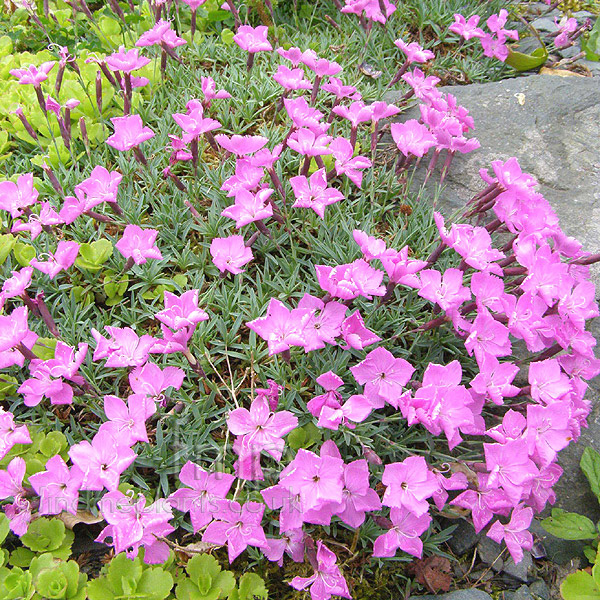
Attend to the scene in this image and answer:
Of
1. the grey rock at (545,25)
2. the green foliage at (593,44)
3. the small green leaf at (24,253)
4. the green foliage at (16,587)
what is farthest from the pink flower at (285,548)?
the grey rock at (545,25)

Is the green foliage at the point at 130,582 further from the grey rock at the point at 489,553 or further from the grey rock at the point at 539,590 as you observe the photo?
the grey rock at the point at 539,590

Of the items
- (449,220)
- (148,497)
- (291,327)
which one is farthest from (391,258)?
(148,497)

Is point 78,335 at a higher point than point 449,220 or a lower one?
lower

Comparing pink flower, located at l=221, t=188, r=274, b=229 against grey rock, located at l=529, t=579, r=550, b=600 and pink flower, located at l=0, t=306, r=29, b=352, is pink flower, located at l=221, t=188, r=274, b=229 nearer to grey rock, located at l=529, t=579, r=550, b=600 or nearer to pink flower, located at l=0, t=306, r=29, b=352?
pink flower, located at l=0, t=306, r=29, b=352

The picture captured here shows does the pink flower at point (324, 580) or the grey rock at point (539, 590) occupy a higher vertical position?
the pink flower at point (324, 580)

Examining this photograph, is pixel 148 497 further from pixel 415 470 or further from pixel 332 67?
pixel 332 67

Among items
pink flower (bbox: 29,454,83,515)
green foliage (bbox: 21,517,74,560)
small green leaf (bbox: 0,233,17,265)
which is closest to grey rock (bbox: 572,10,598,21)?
small green leaf (bbox: 0,233,17,265)
